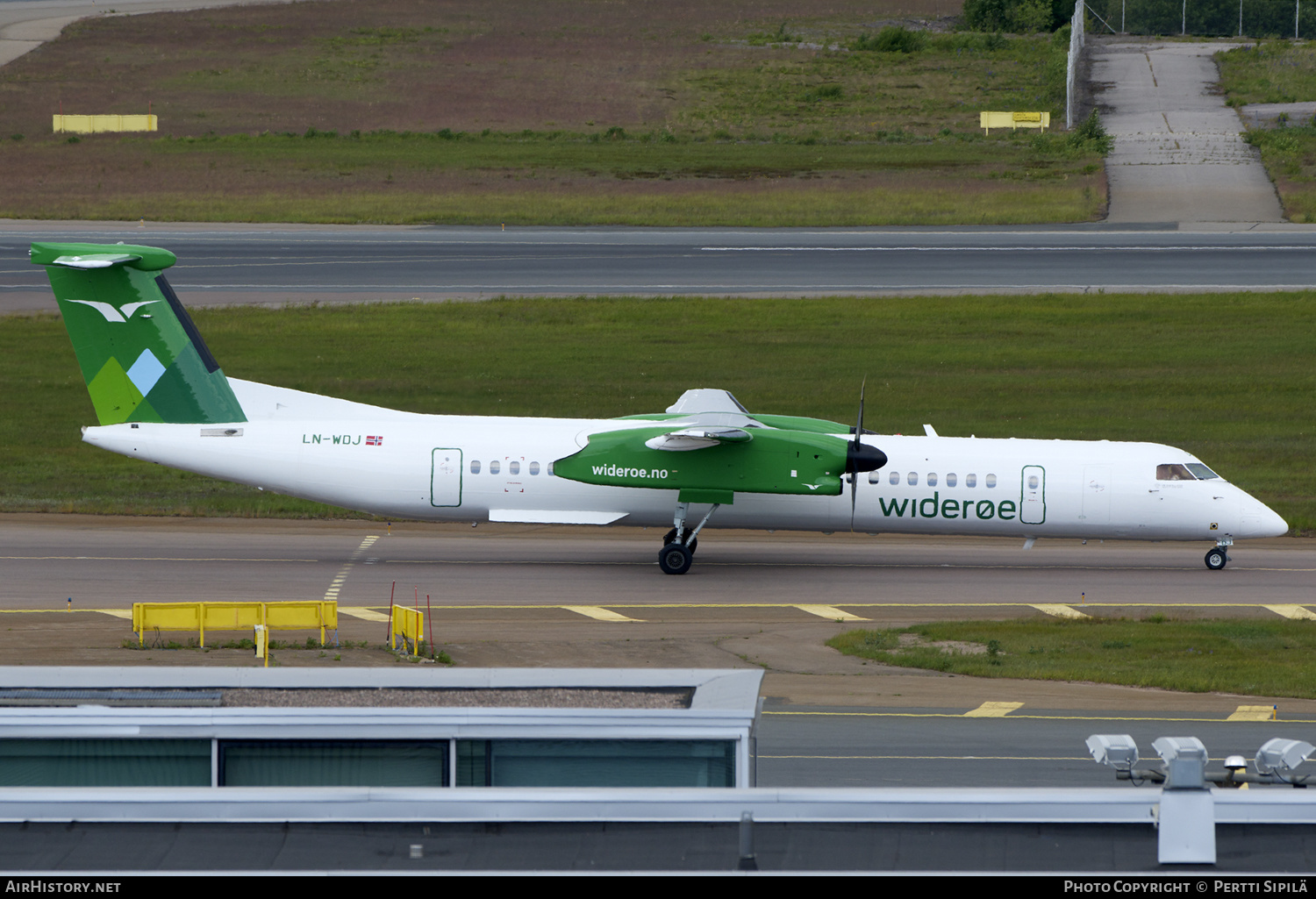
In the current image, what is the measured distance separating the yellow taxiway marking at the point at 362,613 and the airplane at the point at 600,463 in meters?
3.56

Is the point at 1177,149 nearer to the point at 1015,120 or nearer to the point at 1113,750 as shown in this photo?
the point at 1015,120

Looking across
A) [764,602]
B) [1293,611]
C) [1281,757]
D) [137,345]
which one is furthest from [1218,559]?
[1281,757]

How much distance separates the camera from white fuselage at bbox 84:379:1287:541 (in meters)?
31.4

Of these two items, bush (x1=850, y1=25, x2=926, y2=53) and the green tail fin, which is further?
bush (x1=850, y1=25, x2=926, y2=53)

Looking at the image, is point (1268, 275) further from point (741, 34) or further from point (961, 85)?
point (741, 34)

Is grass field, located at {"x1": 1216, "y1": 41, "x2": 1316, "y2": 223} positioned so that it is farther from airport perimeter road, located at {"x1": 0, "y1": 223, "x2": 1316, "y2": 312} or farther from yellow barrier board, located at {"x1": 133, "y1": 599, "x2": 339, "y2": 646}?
yellow barrier board, located at {"x1": 133, "y1": 599, "x2": 339, "y2": 646}

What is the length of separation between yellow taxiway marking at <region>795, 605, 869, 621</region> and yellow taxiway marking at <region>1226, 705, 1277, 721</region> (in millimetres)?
8098

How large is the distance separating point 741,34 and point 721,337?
Result: 81.7 metres

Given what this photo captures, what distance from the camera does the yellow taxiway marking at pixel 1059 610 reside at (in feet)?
95.5

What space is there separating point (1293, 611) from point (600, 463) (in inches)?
569

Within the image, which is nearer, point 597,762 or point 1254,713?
point 597,762

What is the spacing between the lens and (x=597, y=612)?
28703mm

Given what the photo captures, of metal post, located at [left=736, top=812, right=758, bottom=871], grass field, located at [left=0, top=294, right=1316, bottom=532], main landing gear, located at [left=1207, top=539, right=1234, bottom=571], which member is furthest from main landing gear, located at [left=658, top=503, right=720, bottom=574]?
metal post, located at [left=736, top=812, right=758, bottom=871]
